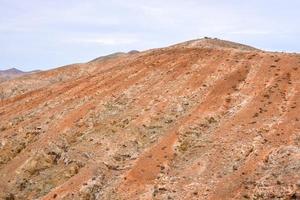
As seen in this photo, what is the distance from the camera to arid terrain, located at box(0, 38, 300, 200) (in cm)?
3681

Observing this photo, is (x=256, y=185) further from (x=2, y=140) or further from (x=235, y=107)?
(x=2, y=140)

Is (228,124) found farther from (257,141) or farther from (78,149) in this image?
(78,149)

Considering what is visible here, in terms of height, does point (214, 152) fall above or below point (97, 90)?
below

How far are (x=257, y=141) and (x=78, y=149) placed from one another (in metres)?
17.3

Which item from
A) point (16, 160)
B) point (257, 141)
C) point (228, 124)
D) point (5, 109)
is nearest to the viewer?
point (257, 141)

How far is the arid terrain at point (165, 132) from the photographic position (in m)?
36.8

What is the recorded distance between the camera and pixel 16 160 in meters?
47.2

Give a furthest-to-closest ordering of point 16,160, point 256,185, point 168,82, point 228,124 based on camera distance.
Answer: point 168,82 → point 16,160 → point 228,124 → point 256,185

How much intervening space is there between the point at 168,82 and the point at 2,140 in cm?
1971

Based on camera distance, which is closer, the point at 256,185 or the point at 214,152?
the point at 256,185

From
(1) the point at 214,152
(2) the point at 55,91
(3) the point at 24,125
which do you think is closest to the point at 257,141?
(1) the point at 214,152

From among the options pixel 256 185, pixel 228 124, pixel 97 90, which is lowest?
pixel 256 185

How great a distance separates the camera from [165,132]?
4575 cm

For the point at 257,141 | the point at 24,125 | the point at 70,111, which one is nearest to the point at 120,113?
the point at 70,111
